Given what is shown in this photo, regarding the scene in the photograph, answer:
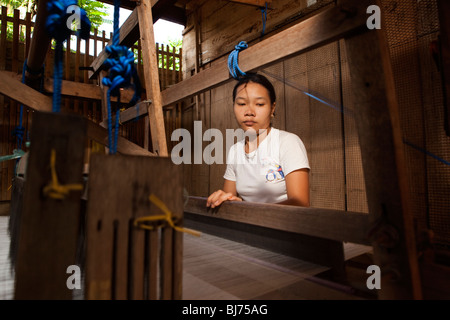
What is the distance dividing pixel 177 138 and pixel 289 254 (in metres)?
3.96

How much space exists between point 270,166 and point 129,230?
64.2 inches

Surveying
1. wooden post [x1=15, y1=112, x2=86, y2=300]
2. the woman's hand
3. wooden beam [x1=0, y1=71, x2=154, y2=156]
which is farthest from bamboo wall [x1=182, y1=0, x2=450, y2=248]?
wooden post [x1=15, y1=112, x2=86, y2=300]

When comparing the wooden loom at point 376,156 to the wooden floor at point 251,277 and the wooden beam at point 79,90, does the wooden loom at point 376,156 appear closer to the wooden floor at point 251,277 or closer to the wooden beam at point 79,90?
the wooden floor at point 251,277

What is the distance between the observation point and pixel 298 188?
1934 millimetres

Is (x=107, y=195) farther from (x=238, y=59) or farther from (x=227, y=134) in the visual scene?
(x=227, y=134)

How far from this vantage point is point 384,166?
3.23 feet

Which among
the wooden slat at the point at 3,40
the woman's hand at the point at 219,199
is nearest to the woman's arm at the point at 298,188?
the woman's hand at the point at 219,199

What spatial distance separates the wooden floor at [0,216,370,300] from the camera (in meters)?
1.00

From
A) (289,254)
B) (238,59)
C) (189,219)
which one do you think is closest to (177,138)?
(189,219)

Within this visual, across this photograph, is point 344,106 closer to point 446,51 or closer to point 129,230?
point 446,51

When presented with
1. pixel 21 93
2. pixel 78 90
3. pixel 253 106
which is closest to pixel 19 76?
pixel 78 90

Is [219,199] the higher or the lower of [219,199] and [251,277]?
the higher

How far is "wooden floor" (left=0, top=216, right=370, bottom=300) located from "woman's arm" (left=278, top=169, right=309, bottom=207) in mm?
464

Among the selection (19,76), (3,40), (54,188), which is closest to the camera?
(54,188)
